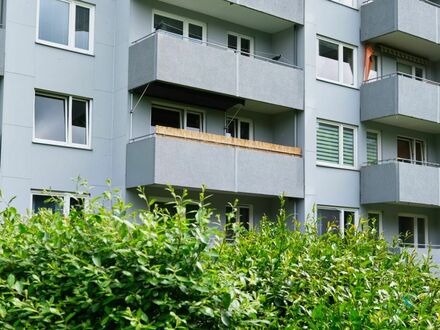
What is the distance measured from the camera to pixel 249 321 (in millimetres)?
4637

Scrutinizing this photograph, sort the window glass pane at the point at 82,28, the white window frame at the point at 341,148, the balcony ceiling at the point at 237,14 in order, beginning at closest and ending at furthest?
the window glass pane at the point at 82,28
the balcony ceiling at the point at 237,14
the white window frame at the point at 341,148

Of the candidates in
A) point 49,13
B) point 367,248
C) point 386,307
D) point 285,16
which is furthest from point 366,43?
point 386,307

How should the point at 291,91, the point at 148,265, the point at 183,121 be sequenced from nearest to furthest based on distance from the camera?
the point at 148,265
the point at 183,121
the point at 291,91

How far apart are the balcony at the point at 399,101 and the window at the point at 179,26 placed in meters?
6.15

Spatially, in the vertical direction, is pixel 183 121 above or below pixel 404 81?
below

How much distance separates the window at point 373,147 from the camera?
2322 cm

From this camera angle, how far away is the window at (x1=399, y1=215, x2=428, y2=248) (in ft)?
79.9

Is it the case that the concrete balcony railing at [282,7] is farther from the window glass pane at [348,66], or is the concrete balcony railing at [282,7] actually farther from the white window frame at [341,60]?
the window glass pane at [348,66]

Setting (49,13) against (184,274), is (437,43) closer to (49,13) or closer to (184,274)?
(49,13)

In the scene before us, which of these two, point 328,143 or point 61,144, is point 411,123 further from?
point 61,144

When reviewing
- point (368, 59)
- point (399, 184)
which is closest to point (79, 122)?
point (399, 184)

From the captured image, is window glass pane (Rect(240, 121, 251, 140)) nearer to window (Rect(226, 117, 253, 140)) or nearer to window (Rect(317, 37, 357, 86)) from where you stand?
window (Rect(226, 117, 253, 140))

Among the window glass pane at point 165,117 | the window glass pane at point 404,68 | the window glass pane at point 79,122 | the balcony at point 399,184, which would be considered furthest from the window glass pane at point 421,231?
the window glass pane at point 79,122

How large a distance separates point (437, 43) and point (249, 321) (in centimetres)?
2116
